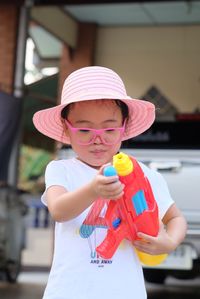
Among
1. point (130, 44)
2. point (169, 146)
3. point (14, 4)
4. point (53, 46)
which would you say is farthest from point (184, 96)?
point (169, 146)

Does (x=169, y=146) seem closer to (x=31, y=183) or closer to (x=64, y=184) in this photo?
(x=64, y=184)

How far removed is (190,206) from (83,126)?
3.94 metres

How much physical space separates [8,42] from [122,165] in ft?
27.6

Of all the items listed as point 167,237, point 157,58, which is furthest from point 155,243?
point 157,58

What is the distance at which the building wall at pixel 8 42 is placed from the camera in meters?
10.1

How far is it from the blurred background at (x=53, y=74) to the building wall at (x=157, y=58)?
17 mm

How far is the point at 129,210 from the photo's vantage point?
2.08m

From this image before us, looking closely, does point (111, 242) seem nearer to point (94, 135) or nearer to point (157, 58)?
point (94, 135)

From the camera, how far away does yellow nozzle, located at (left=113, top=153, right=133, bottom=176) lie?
2.00 m

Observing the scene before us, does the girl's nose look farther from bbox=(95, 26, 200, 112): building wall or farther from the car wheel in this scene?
bbox=(95, 26, 200, 112): building wall

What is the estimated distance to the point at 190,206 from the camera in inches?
240

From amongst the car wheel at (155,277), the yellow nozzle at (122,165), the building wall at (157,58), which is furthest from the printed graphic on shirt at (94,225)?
the building wall at (157,58)

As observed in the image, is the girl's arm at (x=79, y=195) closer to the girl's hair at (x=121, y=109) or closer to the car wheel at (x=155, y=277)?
the girl's hair at (x=121, y=109)

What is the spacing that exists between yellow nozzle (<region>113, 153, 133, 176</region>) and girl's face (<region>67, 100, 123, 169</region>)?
0.84 feet
